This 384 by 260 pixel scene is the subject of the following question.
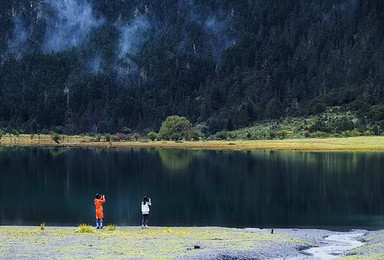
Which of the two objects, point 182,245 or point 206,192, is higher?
point 182,245

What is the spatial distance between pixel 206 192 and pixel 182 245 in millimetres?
43328

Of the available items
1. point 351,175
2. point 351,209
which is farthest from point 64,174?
point 351,209

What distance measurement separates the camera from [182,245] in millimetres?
34875

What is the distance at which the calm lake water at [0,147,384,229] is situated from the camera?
185ft

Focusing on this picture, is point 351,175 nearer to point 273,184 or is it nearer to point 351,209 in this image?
point 273,184

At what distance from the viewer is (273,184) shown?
8531 cm

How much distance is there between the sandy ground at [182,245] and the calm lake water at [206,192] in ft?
38.7

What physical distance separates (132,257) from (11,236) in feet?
36.8

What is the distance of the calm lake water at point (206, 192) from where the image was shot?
185 feet

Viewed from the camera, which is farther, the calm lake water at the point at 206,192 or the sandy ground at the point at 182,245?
the calm lake water at the point at 206,192

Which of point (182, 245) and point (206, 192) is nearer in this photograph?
point (182, 245)

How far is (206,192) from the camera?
78.1 m

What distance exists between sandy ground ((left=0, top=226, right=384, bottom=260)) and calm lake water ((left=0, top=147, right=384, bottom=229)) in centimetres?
1180

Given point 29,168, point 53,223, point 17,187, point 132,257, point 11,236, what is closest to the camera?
point 132,257
